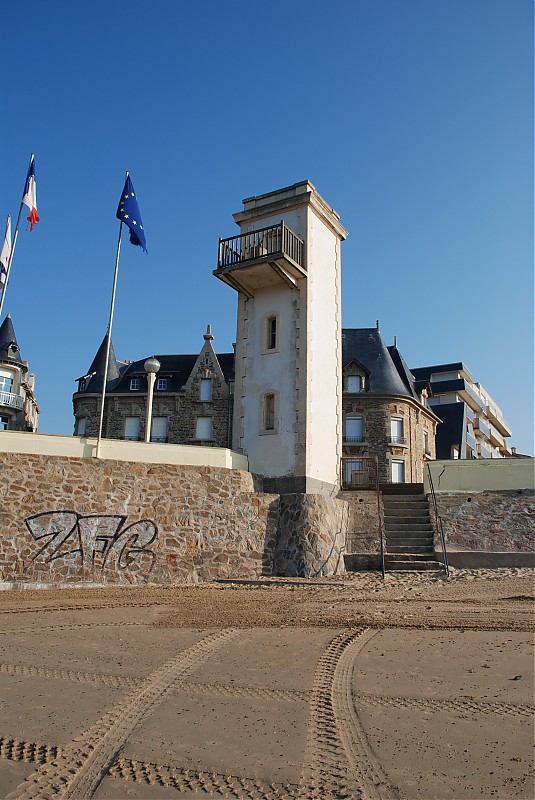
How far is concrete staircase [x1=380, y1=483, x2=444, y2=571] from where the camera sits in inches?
567

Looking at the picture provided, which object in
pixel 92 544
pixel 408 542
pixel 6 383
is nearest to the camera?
pixel 92 544

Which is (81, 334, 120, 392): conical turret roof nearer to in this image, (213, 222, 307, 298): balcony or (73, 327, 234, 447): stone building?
(73, 327, 234, 447): stone building

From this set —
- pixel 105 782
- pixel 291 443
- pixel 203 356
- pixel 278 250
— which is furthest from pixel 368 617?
pixel 203 356

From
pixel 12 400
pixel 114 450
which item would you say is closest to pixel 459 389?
pixel 12 400

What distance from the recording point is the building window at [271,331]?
18219 mm

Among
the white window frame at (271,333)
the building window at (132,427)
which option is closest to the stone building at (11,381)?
the building window at (132,427)

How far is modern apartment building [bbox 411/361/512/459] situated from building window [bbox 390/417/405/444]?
33.5 feet

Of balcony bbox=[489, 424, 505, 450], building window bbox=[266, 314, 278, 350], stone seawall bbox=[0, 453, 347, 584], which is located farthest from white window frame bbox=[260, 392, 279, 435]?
balcony bbox=[489, 424, 505, 450]

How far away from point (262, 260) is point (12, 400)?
2928 centimetres

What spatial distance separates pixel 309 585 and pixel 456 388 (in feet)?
148

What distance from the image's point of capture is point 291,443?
17.0m

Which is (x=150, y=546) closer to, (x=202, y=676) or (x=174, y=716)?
(x=202, y=676)

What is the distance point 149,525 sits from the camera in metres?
14.5

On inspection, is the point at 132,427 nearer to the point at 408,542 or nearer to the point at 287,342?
the point at 287,342
